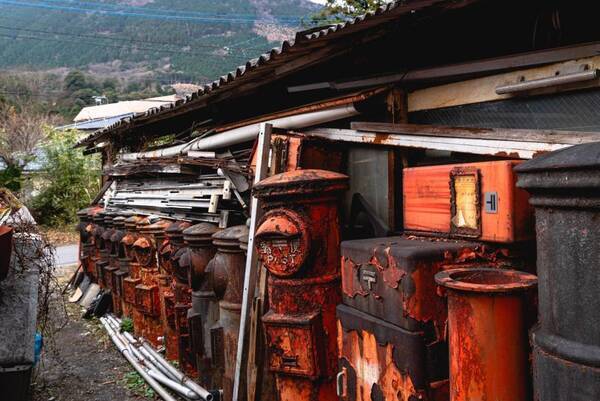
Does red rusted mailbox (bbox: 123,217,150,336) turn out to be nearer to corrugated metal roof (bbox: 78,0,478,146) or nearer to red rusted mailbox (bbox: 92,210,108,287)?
red rusted mailbox (bbox: 92,210,108,287)

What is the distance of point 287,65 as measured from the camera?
199 inches

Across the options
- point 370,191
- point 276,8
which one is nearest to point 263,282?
point 370,191

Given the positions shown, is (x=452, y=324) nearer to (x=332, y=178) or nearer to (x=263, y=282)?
(x=332, y=178)

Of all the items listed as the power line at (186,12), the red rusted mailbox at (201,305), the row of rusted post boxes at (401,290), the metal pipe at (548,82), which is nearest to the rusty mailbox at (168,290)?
the red rusted mailbox at (201,305)

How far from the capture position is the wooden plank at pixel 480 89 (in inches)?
129

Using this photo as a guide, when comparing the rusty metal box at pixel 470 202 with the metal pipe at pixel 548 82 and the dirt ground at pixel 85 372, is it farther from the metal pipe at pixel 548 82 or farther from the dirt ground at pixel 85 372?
the dirt ground at pixel 85 372

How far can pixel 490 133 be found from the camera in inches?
140

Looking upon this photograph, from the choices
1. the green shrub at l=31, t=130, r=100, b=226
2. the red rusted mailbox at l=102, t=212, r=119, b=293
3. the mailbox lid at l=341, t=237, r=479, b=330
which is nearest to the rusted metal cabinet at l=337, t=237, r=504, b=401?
the mailbox lid at l=341, t=237, r=479, b=330

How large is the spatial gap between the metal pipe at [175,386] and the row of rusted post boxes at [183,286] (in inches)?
7.3

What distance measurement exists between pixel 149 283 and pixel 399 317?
19.0ft

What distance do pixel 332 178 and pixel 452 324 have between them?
5.98 ft

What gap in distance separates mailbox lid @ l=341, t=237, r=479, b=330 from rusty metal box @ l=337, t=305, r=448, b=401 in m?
0.08

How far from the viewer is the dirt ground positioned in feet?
21.3

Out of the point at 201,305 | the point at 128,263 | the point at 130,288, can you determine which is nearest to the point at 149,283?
the point at 130,288
